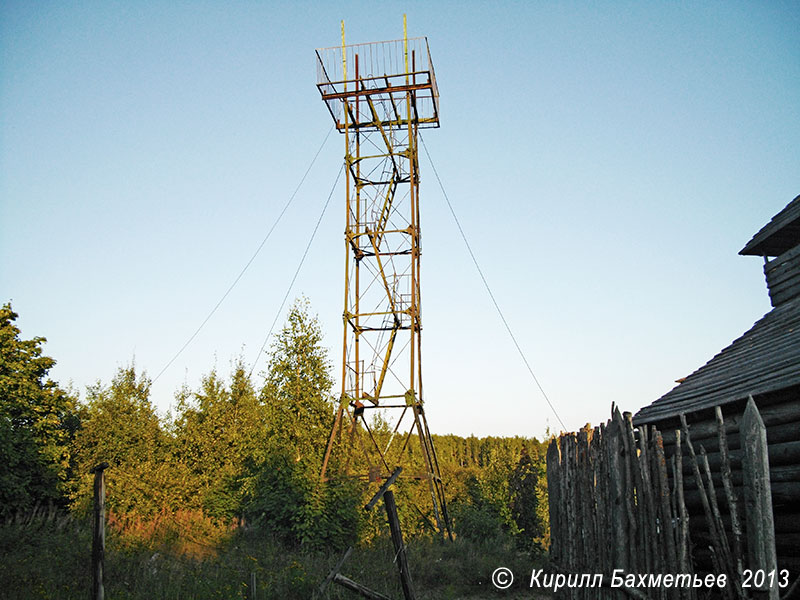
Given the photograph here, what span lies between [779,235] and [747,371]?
16.4 ft

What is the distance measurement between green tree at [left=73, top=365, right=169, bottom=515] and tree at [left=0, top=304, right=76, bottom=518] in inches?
44.1

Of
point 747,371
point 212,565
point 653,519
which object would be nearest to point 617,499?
point 653,519

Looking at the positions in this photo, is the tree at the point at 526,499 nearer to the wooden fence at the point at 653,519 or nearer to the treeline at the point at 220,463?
the treeline at the point at 220,463

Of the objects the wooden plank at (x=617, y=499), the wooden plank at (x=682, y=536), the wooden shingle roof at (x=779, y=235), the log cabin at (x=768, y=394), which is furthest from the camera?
the wooden shingle roof at (x=779, y=235)

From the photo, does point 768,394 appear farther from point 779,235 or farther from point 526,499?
point 526,499

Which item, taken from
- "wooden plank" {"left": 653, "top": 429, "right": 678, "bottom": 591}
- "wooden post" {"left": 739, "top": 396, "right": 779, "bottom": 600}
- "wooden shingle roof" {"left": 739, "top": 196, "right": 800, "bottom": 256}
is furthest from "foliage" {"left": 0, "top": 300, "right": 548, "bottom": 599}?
"wooden shingle roof" {"left": 739, "top": 196, "right": 800, "bottom": 256}

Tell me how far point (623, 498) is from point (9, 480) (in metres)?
23.2

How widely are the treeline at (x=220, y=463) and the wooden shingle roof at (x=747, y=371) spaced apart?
741cm

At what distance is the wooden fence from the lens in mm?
4910

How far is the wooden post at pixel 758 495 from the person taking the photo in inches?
186

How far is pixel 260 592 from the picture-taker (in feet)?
31.7

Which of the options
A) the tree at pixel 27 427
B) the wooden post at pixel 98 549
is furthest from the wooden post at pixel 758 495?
the tree at pixel 27 427

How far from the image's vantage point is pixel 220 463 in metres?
20.4

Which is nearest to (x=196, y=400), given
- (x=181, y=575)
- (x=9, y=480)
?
(x=9, y=480)
